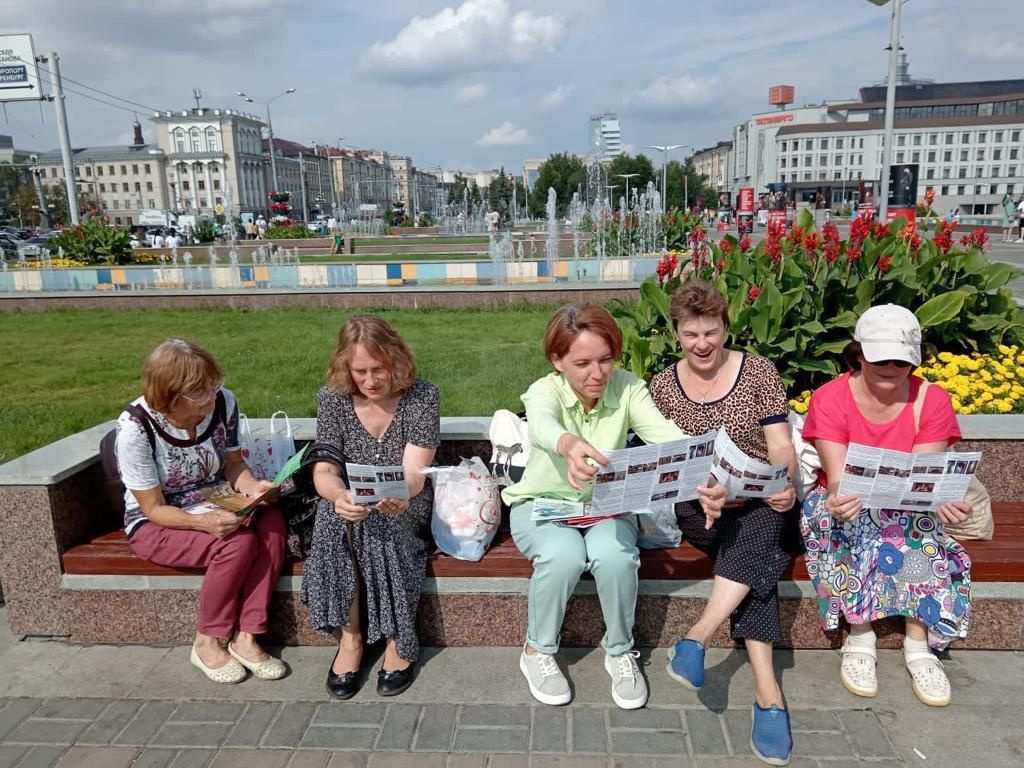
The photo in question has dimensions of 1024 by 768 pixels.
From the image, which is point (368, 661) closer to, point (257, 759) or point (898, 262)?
point (257, 759)

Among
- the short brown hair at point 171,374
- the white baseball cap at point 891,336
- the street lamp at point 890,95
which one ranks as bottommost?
the short brown hair at point 171,374

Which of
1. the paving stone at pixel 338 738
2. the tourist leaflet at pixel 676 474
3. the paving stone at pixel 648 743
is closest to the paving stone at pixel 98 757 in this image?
the paving stone at pixel 338 738

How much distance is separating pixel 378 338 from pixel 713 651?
1.77 m

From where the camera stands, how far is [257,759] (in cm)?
249

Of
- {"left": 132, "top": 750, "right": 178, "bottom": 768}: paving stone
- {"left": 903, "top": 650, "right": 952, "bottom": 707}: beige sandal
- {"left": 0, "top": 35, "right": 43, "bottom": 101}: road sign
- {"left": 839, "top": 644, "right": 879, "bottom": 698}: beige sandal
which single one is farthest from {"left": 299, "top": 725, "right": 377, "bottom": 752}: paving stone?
{"left": 0, "top": 35, "right": 43, "bottom": 101}: road sign

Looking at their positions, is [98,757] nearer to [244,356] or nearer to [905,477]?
[905,477]

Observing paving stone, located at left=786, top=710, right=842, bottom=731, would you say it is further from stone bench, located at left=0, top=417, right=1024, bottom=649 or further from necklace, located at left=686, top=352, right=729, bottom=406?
necklace, located at left=686, top=352, right=729, bottom=406

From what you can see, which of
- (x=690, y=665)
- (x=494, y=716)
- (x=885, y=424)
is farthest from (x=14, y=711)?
(x=885, y=424)

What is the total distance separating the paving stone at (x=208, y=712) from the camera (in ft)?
8.87

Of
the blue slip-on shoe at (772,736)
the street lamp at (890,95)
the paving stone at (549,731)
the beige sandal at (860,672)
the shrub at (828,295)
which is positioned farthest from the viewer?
the street lamp at (890,95)

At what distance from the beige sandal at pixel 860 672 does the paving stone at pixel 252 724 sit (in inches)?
79.4

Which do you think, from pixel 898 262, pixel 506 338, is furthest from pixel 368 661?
pixel 506 338

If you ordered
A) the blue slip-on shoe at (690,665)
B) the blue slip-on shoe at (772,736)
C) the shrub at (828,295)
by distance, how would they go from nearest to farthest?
the blue slip-on shoe at (772,736), the blue slip-on shoe at (690,665), the shrub at (828,295)

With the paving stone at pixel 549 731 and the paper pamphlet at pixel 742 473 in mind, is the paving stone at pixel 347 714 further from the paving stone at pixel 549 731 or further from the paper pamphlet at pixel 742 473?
the paper pamphlet at pixel 742 473
